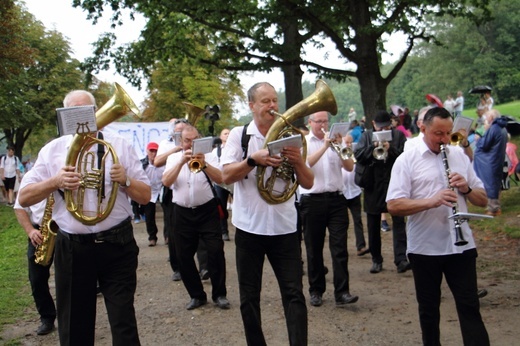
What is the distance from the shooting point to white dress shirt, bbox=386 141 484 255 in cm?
464

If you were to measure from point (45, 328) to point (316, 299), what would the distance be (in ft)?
10.1

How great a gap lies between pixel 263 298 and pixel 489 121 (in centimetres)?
676

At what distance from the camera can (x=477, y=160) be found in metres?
12.4

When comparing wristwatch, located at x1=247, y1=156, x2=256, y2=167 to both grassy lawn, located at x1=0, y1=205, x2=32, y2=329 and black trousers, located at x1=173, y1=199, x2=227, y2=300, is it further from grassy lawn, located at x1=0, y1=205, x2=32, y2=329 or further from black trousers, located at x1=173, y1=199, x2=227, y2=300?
grassy lawn, located at x1=0, y1=205, x2=32, y2=329

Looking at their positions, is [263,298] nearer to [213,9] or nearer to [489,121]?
[489,121]

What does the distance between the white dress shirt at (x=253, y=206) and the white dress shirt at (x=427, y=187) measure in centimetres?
87

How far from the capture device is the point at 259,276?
16.3ft

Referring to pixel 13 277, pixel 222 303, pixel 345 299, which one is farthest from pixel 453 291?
pixel 13 277

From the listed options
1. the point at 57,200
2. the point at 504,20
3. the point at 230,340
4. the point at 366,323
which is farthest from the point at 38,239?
the point at 504,20

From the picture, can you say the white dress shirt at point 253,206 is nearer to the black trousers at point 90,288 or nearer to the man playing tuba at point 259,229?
the man playing tuba at point 259,229

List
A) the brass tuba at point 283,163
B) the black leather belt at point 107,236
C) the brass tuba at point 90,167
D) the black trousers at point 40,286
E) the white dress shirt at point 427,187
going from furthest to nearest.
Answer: the black trousers at point 40,286
the brass tuba at point 283,163
the white dress shirt at point 427,187
the black leather belt at point 107,236
the brass tuba at point 90,167

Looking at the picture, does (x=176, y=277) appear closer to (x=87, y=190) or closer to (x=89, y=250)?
(x=89, y=250)

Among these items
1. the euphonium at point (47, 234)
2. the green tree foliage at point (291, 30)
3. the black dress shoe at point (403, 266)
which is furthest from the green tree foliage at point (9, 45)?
the euphonium at point (47, 234)

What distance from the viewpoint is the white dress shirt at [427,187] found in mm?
4641
